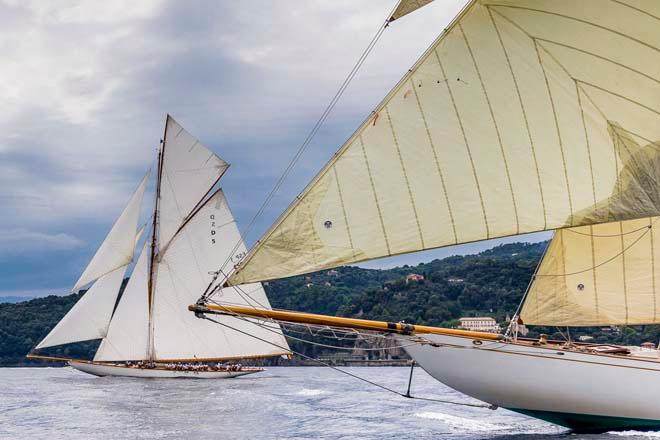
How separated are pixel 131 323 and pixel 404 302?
155ft

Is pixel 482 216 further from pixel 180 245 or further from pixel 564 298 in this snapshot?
pixel 180 245

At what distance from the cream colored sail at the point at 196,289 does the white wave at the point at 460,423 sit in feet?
91.0

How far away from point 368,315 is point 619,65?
95594 millimetres

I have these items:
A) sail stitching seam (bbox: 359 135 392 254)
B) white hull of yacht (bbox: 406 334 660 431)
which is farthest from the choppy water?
sail stitching seam (bbox: 359 135 392 254)

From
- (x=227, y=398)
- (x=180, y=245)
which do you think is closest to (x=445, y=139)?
(x=227, y=398)

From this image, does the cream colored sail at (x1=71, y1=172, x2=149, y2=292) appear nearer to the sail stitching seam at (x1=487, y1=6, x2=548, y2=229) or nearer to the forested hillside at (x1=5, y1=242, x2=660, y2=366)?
the forested hillside at (x1=5, y1=242, x2=660, y2=366)

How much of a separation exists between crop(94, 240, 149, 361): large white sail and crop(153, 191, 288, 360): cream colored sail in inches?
44.9

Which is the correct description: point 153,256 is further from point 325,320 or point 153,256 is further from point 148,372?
point 325,320

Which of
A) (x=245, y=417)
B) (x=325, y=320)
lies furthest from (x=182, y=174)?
(x=325, y=320)

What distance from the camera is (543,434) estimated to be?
76.6ft

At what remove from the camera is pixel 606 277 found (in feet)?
69.3

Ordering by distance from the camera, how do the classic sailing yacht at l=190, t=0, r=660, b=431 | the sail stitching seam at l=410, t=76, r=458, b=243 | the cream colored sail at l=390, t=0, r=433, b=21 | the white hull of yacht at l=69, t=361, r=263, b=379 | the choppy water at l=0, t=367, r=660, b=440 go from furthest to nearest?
the white hull of yacht at l=69, t=361, r=263, b=379 → the choppy water at l=0, t=367, r=660, b=440 → the sail stitching seam at l=410, t=76, r=458, b=243 → the cream colored sail at l=390, t=0, r=433, b=21 → the classic sailing yacht at l=190, t=0, r=660, b=431

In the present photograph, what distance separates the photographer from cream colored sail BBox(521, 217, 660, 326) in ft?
68.8

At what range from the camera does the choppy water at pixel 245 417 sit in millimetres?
27672
